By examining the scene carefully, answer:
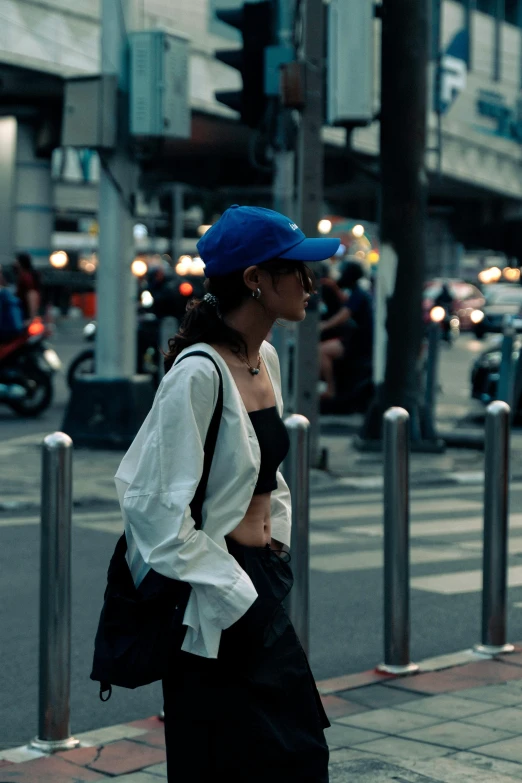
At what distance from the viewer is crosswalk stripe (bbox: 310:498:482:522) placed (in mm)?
10060

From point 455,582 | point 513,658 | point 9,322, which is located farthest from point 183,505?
point 9,322

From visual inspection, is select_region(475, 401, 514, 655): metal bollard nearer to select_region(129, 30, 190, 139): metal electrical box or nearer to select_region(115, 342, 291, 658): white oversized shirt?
select_region(115, 342, 291, 658): white oversized shirt

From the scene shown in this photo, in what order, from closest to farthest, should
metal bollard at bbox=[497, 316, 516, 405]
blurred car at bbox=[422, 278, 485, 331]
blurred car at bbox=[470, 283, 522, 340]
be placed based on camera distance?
metal bollard at bbox=[497, 316, 516, 405] → blurred car at bbox=[470, 283, 522, 340] → blurred car at bbox=[422, 278, 485, 331]

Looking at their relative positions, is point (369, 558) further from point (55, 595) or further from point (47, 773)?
point (47, 773)

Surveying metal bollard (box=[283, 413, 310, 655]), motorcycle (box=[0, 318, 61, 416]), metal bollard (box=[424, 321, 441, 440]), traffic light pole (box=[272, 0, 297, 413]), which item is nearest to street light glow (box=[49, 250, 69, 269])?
motorcycle (box=[0, 318, 61, 416])

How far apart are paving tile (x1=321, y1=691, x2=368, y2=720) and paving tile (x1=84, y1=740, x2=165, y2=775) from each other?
69 cm

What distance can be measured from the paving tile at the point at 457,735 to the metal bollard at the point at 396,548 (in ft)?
2.71

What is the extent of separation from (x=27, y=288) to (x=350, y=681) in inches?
577

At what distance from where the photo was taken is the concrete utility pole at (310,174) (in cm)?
1168

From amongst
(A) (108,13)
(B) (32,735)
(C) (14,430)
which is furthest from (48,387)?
(B) (32,735)

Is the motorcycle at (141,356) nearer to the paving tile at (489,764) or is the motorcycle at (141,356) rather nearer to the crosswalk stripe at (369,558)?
the crosswalk stripe at (369,558)

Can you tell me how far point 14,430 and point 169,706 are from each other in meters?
12.8

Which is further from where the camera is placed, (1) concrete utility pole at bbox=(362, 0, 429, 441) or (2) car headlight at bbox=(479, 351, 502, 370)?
(2) car headlight at bbox=(479, 351, 502, 370)

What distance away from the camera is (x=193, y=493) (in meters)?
2.94
